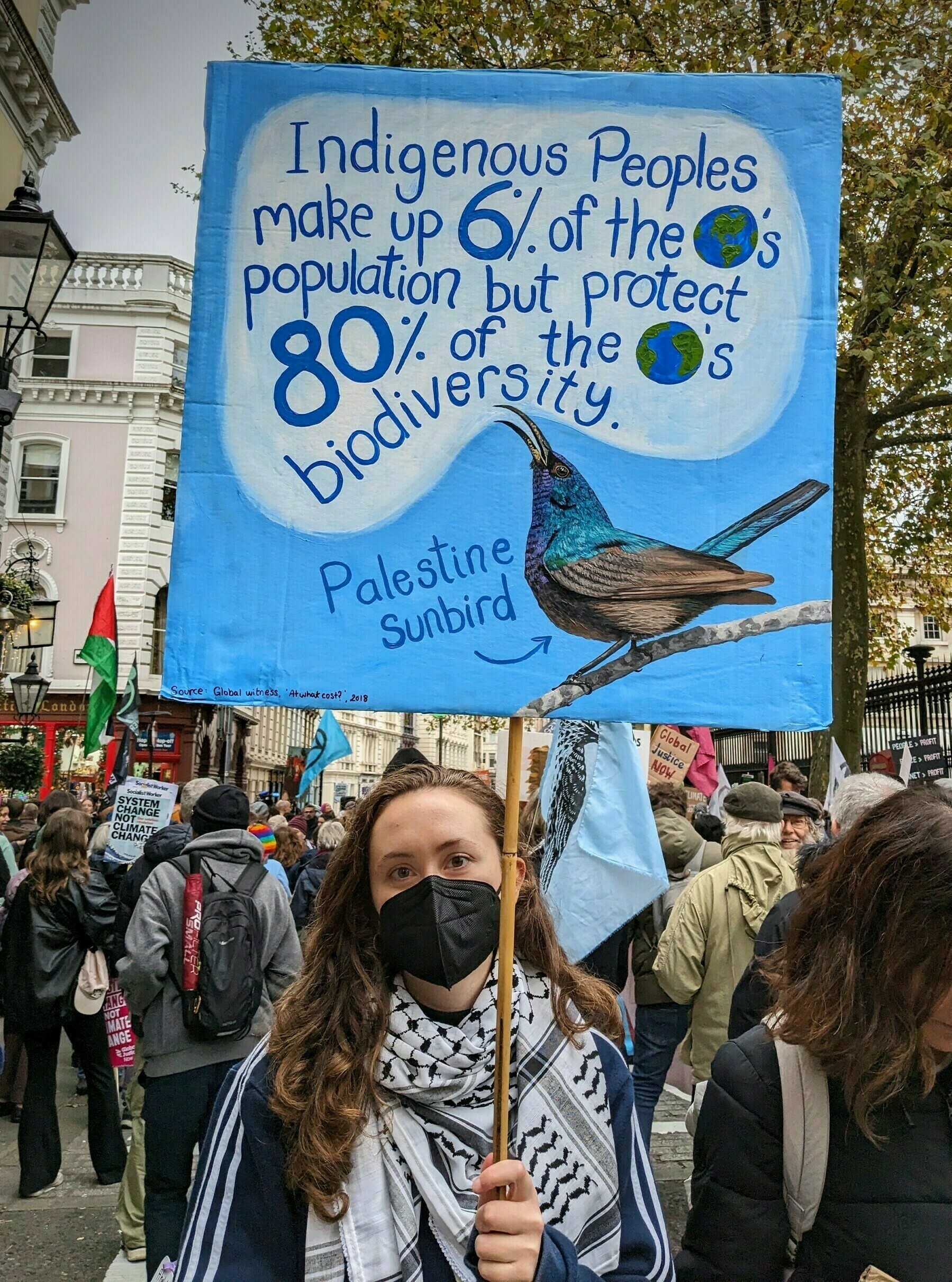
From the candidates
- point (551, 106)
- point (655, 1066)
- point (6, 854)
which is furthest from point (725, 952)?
point (6, 854)

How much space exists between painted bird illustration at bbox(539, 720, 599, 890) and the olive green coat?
26.4 inches

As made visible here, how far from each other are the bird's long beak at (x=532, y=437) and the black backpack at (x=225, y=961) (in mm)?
2826

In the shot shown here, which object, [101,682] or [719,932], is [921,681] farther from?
[101,682]

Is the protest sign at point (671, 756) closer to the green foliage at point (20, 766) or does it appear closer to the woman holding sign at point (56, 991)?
the woman holding sign at point (56, 991)

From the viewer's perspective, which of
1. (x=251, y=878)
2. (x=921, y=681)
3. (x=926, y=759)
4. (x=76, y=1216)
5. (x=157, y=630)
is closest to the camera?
(x=251, y=878)

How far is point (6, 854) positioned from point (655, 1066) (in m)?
5.17

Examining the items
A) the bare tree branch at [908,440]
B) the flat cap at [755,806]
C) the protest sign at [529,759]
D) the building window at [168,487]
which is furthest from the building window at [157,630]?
the flat cap at [755,806]

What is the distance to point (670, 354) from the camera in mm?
2297

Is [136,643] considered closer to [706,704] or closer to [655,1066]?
[655,1066]

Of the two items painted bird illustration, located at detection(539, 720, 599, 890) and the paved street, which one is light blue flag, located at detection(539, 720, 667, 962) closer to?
painted bird illustration, located at detection(539, 720, 599, 890)

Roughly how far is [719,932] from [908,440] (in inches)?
426

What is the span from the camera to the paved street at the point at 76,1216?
195 inches

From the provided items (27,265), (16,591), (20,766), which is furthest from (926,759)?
(20,766)

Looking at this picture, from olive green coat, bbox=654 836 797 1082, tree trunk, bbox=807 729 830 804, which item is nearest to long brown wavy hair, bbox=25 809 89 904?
olive green coat, bbox=654 836 797 1082
